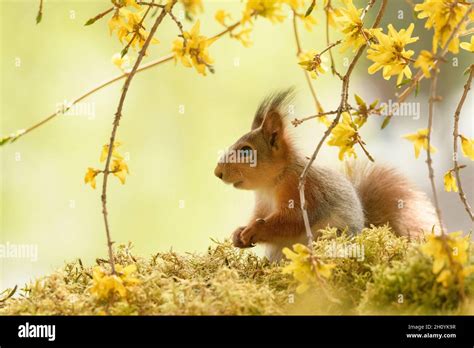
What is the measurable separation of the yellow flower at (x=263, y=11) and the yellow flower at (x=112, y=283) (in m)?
0.38

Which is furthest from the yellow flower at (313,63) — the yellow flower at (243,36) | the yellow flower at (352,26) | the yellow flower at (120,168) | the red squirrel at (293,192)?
the red squirrel at (293,192)

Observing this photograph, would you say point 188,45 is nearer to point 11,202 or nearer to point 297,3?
point 297,3

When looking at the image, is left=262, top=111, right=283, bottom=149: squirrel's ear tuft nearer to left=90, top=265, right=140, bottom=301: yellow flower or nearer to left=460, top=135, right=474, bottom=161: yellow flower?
left=460, top=135, right=474, bottom=161: yellow flower

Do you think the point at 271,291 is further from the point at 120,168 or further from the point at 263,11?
the point at 263,11

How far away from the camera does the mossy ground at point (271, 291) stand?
0.87 meters

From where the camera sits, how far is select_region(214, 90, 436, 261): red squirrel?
146 cm

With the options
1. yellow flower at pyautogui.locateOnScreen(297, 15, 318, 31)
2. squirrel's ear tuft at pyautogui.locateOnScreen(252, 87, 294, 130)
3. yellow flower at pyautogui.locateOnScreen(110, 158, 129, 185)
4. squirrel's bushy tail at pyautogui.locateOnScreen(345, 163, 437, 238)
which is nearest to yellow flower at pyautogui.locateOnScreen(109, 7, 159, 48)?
yellow flower at pyautogui.locateOnScreen(110, 158, 129, 185)

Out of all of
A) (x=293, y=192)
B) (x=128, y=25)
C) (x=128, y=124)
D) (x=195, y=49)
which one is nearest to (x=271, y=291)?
(x=195, y=49)

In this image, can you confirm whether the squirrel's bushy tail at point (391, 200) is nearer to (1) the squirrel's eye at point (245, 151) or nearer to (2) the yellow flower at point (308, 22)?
(1) the squirrel's eye at point (245, 151)

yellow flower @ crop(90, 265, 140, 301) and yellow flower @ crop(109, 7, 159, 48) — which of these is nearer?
yellow flower @ crop(90, 265, 140, 301)

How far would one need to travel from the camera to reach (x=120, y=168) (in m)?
0.98

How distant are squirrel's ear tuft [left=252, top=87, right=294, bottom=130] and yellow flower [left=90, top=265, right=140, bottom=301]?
0.78m
